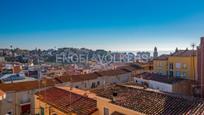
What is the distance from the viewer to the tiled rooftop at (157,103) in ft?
38.6

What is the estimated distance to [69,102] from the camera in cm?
1681

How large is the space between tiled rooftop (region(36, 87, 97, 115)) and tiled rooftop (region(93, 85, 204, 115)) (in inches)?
50.7

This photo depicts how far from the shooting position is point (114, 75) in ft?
134

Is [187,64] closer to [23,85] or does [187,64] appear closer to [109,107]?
[23,85]

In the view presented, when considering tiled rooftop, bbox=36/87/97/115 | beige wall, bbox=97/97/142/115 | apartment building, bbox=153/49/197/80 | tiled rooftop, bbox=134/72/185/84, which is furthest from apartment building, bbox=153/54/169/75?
beige wall, bbox=97/97/142/115

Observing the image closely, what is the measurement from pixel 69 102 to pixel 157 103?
6.99 metres

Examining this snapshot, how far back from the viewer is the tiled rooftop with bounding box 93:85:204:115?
1176 centimetres

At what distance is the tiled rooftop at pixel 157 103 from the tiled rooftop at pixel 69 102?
129 cm

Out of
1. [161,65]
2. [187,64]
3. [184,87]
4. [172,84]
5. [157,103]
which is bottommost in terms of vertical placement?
[184,87]

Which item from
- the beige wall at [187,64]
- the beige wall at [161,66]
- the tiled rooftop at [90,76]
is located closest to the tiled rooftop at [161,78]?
the tiled rooftop at [90,76]

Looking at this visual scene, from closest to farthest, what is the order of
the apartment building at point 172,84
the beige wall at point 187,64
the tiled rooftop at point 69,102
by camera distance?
the tiled rooftop at point 69,102 → the apartment building at point 172,84 → the beige wall at point 187,64

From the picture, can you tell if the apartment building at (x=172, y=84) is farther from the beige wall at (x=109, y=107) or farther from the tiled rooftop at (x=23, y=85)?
the beige wall at (x=109, y=107)

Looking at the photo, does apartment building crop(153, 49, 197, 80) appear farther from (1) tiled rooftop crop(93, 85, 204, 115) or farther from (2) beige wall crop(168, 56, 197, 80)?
(1) tiled rooftop crop(93, 85, 204, 115)

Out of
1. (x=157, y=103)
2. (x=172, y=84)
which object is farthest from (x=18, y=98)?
(x=157, y=103)
